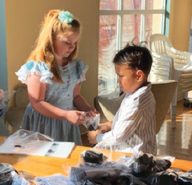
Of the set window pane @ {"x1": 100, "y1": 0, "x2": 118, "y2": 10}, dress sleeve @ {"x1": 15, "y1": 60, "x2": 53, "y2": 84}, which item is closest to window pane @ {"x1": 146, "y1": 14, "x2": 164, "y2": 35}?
window pane @ {"x1": 100, "y1": 0, "x2": 118, "y2": 10}

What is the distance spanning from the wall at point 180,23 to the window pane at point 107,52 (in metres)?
1.22

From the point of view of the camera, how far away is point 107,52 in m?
4.54

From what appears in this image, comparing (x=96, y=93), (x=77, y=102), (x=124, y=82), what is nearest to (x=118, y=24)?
(x=96, y=93)

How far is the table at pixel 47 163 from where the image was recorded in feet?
4.49

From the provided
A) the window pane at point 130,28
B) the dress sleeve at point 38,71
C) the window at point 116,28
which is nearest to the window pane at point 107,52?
the window at point 116,28

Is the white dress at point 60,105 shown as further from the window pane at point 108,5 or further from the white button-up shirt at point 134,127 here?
the window pane at point 108,5

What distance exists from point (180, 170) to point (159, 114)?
1564 millimetres

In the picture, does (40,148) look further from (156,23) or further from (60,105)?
(156,23)

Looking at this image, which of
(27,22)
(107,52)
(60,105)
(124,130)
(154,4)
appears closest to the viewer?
(124,130)

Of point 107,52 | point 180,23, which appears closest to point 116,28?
point 107,52

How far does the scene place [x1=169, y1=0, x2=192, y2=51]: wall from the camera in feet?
18.1

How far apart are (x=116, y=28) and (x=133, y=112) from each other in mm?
3016

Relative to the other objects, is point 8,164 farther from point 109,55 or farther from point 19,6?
point 109,55

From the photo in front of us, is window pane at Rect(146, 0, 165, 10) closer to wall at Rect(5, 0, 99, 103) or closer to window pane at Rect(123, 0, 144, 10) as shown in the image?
window pane at Rect(123, 0, 144, 10)
